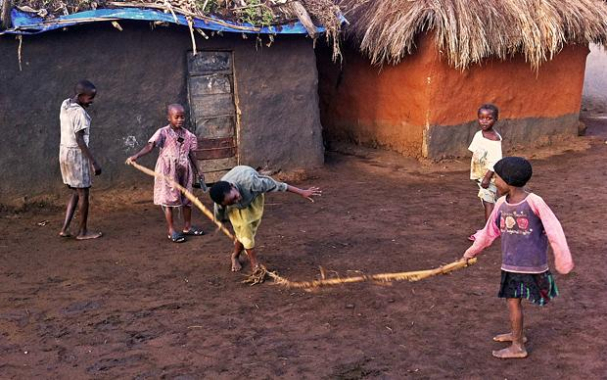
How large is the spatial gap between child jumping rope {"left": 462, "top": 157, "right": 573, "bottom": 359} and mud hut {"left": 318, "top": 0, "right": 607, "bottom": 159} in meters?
5.67

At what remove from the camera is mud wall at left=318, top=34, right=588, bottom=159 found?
9.70 meters

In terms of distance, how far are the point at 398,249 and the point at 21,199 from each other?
4.18 m

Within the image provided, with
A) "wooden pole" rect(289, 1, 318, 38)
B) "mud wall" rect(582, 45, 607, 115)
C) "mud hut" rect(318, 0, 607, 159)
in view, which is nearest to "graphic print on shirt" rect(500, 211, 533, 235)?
"wooden pole" rect(289, 1, 318, 38)

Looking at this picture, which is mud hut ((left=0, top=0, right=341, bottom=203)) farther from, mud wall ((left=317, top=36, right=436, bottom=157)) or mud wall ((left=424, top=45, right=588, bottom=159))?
mud wall ((left=424, top=45, right=588, bottom=159))

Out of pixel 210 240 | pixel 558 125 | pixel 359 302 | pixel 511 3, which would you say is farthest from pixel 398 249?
pixel 558 125

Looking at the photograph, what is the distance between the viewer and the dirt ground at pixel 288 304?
390cm

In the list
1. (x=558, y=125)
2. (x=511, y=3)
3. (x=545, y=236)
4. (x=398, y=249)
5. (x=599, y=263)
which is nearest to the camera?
(x=545, y=236)

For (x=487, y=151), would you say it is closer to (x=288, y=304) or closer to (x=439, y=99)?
(x=288, y=304)

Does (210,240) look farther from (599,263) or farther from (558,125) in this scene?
(558,125)

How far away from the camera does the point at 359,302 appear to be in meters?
4.82

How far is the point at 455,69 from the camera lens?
9.62 meters

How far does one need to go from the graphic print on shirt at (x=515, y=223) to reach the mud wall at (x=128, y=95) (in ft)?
17.3

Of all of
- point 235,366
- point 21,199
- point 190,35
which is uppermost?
point 190,35

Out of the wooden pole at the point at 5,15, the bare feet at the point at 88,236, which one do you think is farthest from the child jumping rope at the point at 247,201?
the wooden pole at the point at 5,15
